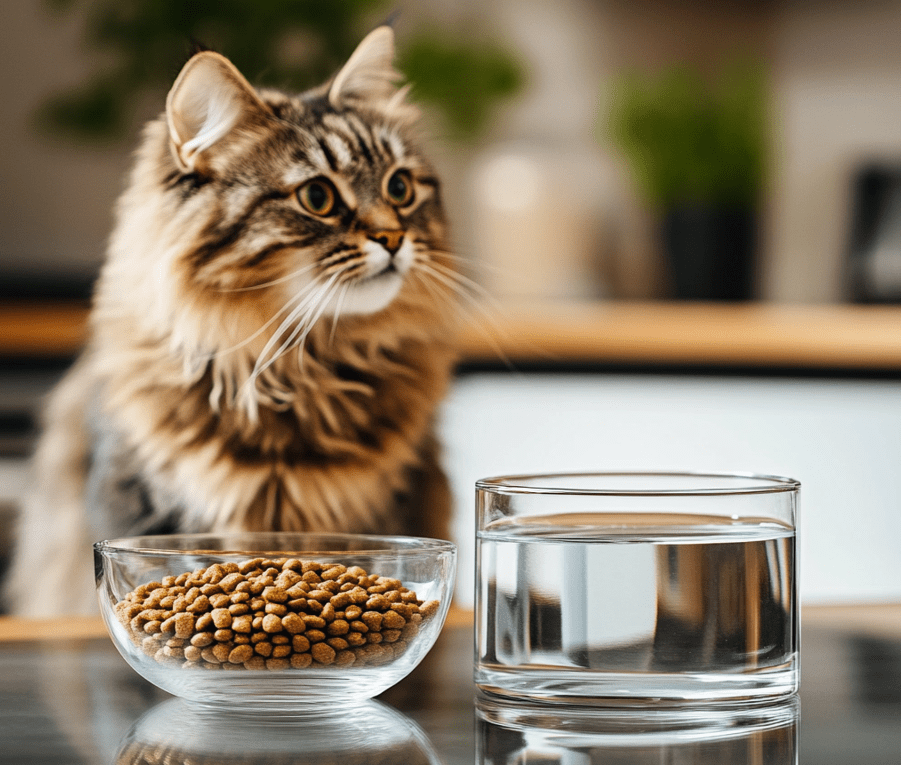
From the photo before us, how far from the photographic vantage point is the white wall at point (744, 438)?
2.08 m

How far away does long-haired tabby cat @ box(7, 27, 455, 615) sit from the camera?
2.94ft

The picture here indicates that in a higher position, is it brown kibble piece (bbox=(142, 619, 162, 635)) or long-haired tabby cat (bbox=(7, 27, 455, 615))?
long-haired tabby cat (bbox=(7, 27, 455, 615))

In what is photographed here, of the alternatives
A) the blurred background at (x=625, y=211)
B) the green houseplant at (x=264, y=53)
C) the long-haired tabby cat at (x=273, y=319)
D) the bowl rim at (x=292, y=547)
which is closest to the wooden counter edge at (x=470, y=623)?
the long-haired tabby cat at (x=273, y=319)

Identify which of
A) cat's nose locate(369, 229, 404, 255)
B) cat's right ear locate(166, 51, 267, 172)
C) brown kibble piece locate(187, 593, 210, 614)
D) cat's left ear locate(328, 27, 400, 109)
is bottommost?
brown kibble piece locate(187, 593, 210, 614)

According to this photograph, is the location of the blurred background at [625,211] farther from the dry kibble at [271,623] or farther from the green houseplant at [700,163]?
the dry kibble at [271,623]

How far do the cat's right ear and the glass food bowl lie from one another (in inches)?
13.6

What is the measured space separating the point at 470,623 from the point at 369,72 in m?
0.48

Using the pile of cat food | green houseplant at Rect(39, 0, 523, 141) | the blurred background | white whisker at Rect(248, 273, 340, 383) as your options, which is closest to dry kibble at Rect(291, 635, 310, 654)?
the pile of cat food

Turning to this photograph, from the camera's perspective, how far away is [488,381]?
2115 mm

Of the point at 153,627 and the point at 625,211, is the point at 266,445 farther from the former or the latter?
the point at 625,211

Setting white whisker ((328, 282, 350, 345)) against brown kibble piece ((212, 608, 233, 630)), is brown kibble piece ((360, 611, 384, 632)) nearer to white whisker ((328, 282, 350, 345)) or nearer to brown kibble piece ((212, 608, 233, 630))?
brown kibble piece ((212, 608, 233, 630))

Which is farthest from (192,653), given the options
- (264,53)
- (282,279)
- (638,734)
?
(264,53)

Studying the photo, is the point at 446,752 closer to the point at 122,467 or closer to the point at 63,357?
the point at 122,467

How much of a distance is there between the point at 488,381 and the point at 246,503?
46.3 inches
